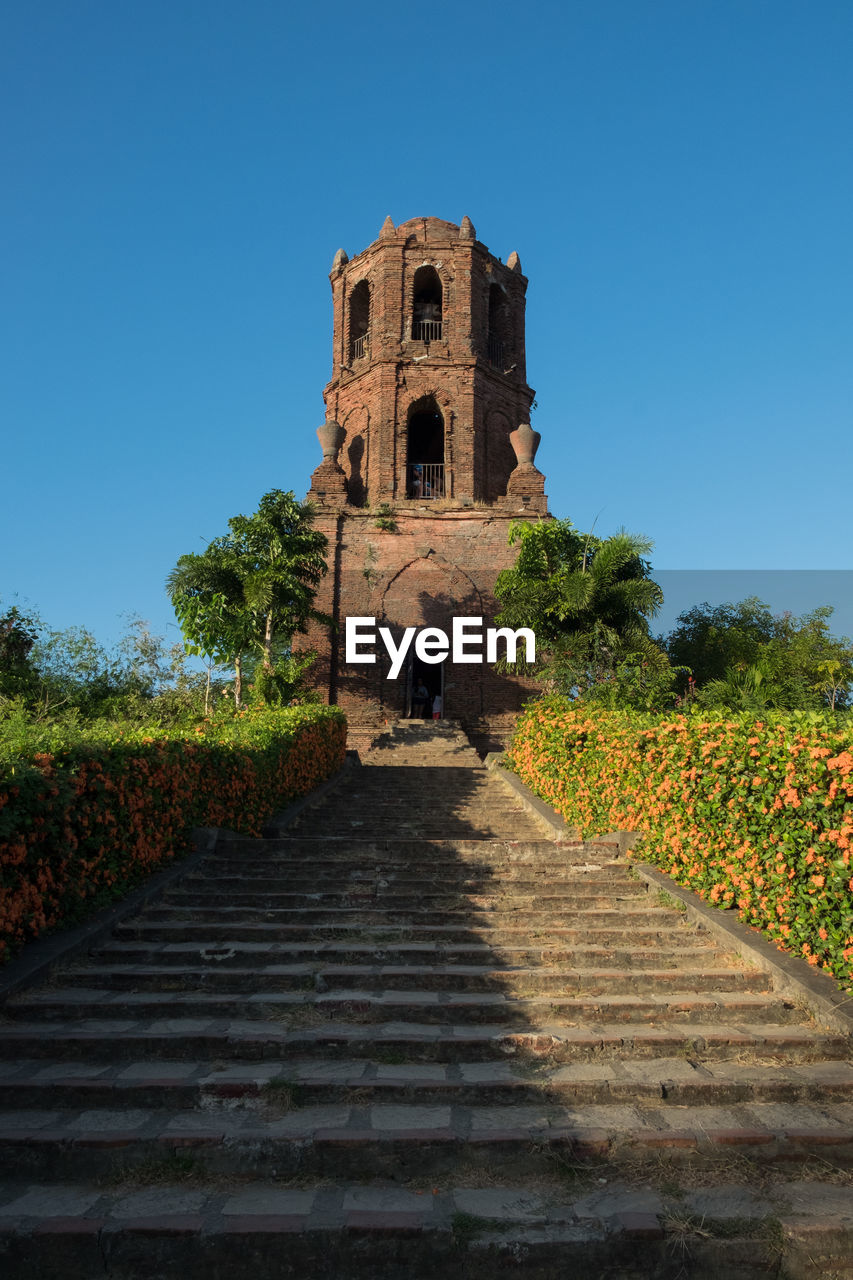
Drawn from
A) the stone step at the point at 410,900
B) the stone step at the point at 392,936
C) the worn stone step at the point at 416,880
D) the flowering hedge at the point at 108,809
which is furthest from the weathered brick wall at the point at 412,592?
the stone step at the point at 392,936

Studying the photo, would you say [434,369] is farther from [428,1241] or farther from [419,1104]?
[428,1241]

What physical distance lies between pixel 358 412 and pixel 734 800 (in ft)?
63.1

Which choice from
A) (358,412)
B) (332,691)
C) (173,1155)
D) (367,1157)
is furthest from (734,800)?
(358,412)

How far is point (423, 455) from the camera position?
25.8 metres

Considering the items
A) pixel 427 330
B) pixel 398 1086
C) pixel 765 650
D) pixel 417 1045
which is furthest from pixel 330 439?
pixel 398 1086

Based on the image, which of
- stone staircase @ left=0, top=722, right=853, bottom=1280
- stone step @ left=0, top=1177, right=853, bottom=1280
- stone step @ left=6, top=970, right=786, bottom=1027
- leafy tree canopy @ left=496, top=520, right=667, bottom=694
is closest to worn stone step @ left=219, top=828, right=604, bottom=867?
stone staircase @ left=0, top=722, right=853, bottom=1280

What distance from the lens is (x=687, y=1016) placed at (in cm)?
555

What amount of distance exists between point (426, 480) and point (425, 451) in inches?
103

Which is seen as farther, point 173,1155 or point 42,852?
point 42,852

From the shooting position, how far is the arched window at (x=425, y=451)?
76.5 feet

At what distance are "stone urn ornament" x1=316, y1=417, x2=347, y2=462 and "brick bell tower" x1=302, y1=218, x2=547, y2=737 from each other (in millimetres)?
Result: 35

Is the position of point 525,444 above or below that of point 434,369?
below

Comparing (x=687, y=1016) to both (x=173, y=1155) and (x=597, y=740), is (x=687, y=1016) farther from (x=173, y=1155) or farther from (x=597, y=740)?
(x=597, y=740)

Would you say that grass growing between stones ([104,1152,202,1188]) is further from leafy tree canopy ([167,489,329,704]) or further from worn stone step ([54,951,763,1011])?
leafy tree canopy ([167,489,329,704])
